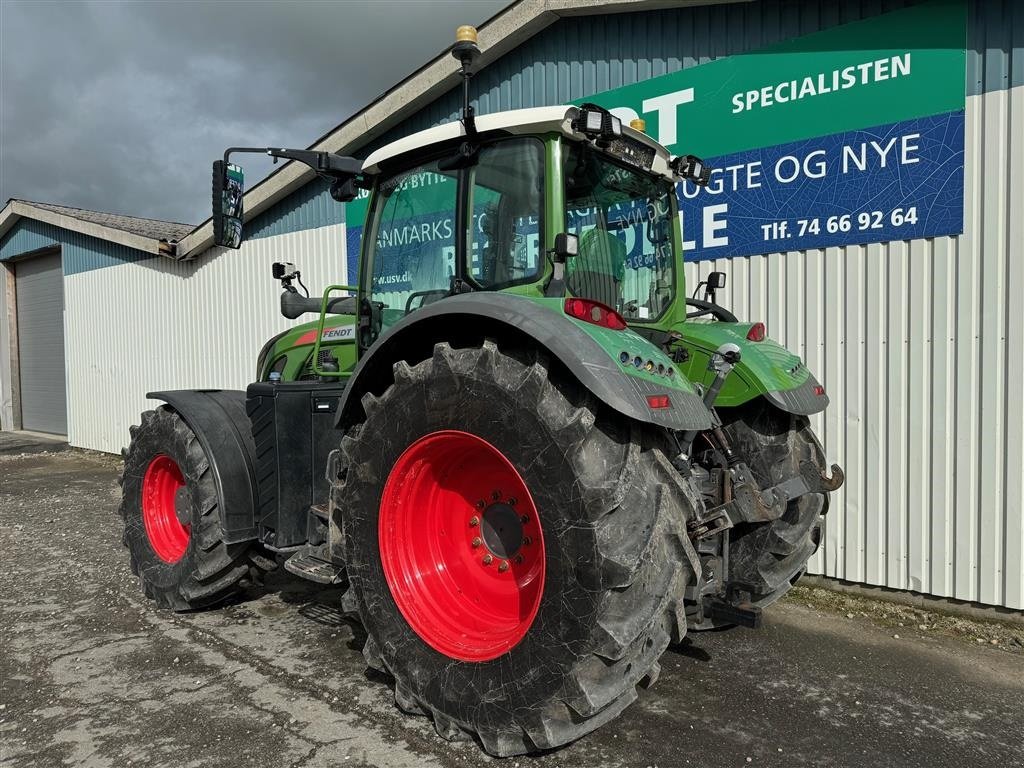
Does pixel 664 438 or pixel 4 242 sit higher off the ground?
pixel 4 242

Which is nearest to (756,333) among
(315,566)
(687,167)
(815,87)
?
(687,167)

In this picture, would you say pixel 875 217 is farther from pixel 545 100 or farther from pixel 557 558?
pixel 557 558

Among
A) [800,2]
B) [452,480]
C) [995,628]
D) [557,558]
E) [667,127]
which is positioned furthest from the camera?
[667,127]

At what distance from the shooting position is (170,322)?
432 inches

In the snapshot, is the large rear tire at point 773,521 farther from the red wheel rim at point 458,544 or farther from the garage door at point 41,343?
the garage door at point 41,343

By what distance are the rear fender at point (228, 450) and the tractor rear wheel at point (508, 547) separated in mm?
1000

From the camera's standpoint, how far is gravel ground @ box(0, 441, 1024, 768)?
280cm

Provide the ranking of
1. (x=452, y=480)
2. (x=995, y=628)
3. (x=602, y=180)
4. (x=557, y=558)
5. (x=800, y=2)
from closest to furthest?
(x=557, y=558), (x=452, y=480), (x=602, y=180), (x=995, y=628), (x=800, y=2)


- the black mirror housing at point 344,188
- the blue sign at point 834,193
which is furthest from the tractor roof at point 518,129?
the blue sign at point 834,193

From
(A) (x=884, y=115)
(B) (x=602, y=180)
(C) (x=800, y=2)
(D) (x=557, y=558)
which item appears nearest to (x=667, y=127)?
(C) (x=800, y=2)

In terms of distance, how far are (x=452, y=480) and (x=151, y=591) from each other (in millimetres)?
2506

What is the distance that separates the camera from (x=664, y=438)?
8.63ft

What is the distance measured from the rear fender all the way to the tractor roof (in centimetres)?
162

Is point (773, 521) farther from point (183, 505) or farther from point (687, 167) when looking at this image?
point (183, 505)
